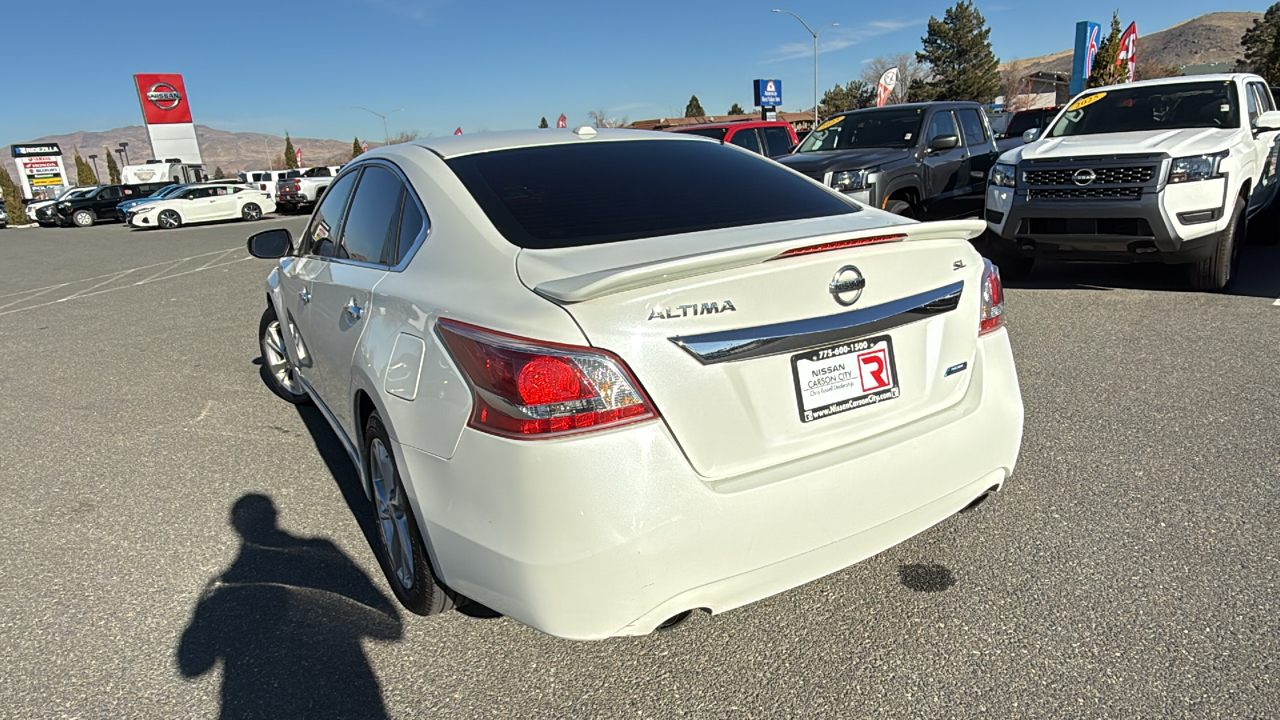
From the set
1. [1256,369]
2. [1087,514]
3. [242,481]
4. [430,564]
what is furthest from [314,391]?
[1256,369]

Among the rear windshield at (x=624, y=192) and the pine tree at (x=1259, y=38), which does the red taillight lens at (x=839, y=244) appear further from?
the pine tree at (x=1259, y=38)

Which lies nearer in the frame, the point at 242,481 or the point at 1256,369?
the point at 242,481

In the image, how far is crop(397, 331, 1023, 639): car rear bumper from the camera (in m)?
1.86

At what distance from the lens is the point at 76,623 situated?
2.74m

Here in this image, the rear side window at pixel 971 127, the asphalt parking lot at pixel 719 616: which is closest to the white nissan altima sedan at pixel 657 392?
the asphalt parking lot at pixel 719 616

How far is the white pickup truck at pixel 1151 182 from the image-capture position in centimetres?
627

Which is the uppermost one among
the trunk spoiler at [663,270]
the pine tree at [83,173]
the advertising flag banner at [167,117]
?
the advertising flag banner at [167,117]

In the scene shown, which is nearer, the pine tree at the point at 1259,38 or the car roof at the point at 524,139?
the car roof at the point at 524,139

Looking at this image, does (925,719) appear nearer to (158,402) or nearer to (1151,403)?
(1151,403)

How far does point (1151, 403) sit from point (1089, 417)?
0.46 meters

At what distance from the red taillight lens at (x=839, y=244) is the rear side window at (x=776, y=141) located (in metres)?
12.4

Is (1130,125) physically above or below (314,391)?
above

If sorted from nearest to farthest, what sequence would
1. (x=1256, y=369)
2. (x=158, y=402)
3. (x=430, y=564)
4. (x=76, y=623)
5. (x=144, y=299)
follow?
1. (x=430, y=564)
2. (x=76, y=623)
3. (x=1256, y=369)
4. (x=158, y=402)
5. (x=144, y=299)

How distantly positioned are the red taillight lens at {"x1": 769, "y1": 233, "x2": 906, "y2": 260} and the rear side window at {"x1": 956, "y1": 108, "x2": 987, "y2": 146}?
9383 mm
